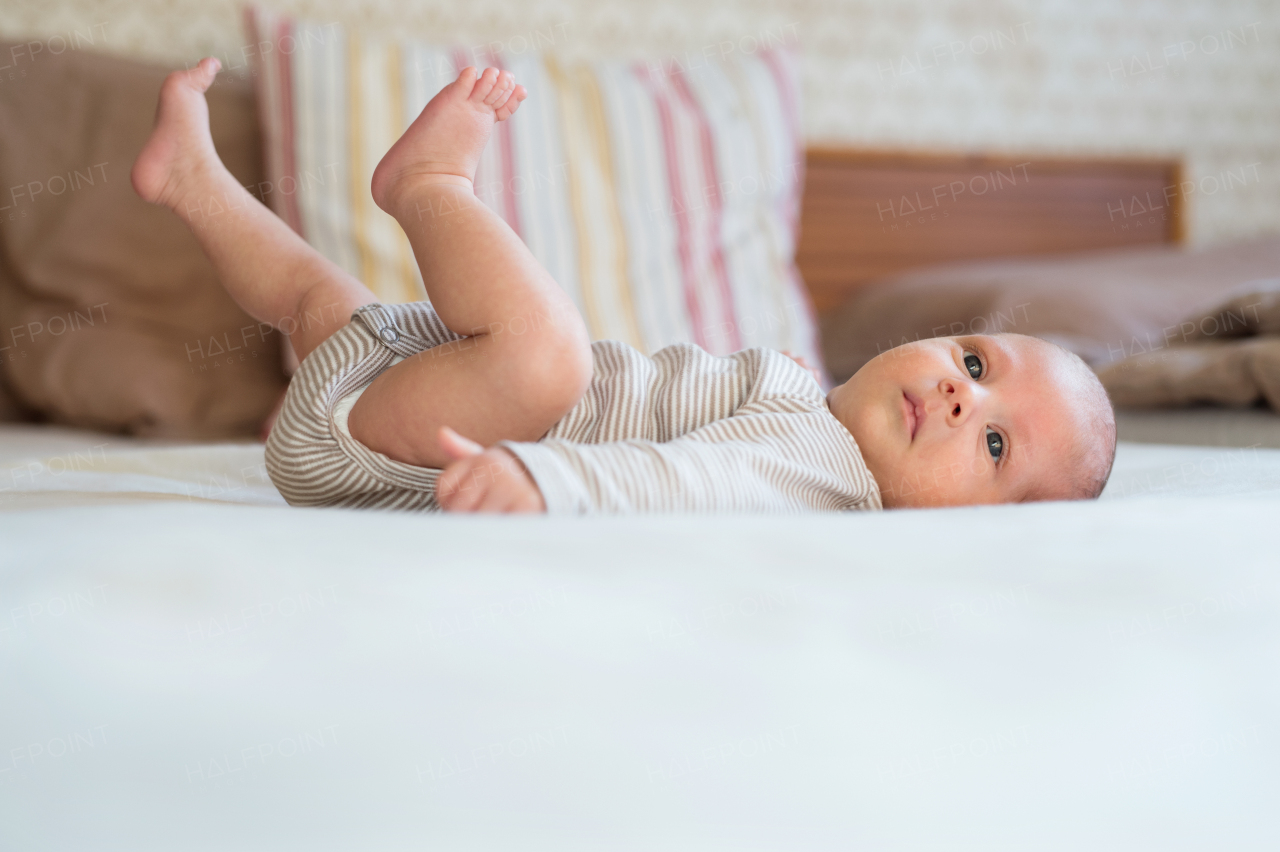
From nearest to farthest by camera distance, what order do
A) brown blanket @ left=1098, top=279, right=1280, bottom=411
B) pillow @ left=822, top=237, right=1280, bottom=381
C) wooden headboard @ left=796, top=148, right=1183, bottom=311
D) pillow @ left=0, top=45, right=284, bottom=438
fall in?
1. brown blanket @ left=1098, top=279, right=1280, bottom=411
2. pillow @ left=0, top=45, right=284, bottom=438
3. pillow @ left=822, top=237, right=1280, bottom=381
4. wooden headboard @ left=796, top=148, right=1183, bottom=311

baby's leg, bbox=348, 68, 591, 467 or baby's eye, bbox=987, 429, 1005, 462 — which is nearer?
baby's leg, bbox=348, 68, 591, 467

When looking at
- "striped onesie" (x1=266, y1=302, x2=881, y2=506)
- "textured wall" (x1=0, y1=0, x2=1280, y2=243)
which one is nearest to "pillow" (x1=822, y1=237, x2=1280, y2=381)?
"textured wall" (x1=0, y1=0, x2=1280, y2=243)

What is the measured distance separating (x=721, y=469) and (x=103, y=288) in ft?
3.74

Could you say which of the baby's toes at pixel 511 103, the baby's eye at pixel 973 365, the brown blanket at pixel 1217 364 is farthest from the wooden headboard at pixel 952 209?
the baby's toes at pixel 511 103

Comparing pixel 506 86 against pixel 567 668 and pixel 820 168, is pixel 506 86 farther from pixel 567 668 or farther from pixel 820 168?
pixel 820 168

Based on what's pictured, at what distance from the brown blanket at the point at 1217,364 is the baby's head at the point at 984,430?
41 centimetres

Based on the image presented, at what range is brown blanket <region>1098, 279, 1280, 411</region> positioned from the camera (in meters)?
1.11

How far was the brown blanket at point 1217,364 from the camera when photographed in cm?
111

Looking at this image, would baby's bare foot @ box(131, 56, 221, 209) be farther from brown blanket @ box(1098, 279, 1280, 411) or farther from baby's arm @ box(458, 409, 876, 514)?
brown blanket @ box(1098, 279, 1280, 411)

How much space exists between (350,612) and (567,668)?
0.31 feet

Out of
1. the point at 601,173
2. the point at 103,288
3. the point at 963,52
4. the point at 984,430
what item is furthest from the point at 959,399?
the point at 963,52

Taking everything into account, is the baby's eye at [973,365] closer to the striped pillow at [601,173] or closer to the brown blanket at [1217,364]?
the brown blanket at [1217,364]

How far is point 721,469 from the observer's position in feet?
2.05

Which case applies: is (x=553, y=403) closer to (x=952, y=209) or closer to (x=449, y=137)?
(x=449, y=137)
